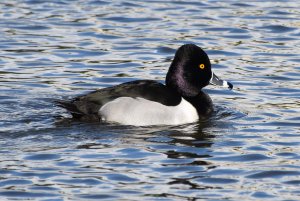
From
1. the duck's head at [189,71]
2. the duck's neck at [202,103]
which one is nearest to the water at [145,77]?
the duck's neck at [202,103]

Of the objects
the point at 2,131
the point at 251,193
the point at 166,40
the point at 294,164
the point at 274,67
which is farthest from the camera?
the point at 166,40

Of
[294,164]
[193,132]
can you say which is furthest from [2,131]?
[294,164]

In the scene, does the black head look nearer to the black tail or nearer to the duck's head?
the duck's head

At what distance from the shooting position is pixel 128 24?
63.1ft

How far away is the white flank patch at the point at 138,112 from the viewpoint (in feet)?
43.5

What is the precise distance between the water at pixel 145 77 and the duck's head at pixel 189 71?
0.48 meters

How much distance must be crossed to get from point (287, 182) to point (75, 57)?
6.93 m

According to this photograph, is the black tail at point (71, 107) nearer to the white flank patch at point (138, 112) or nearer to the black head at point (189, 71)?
the white flank patch at point (138, 112)

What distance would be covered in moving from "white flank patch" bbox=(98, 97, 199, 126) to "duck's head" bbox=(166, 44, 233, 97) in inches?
30.1

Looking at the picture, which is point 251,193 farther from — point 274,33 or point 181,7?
point 181,7

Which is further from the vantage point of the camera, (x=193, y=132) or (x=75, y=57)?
(x=75, y=57)

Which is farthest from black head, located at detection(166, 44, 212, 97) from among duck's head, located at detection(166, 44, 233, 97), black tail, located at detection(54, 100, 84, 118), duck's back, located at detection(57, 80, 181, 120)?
black tail, located at detection(54, 100, 84, 118)

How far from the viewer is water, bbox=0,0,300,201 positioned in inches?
416

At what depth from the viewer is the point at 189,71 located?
14078 millimetres
